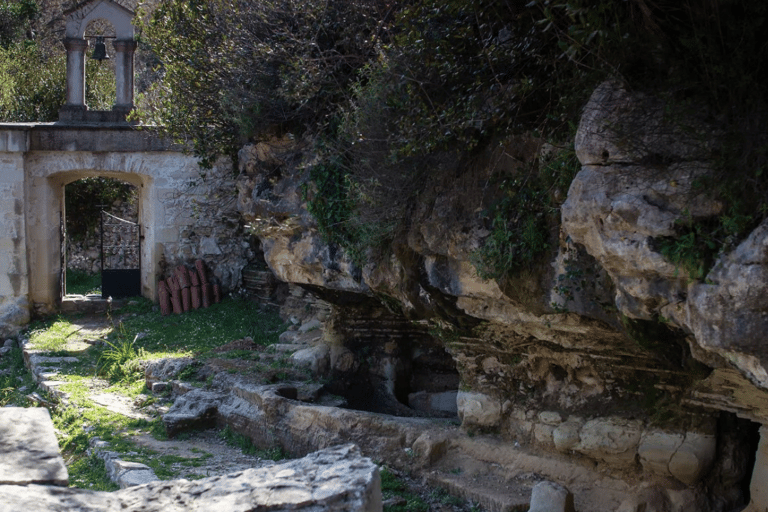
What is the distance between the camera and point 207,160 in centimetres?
1195

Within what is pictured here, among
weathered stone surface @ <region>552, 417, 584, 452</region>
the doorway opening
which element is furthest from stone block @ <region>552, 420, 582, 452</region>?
the doorway opening

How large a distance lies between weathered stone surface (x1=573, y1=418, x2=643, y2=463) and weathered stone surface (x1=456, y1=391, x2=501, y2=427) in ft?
3.39

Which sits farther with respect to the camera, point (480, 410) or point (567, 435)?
point (480, 410)

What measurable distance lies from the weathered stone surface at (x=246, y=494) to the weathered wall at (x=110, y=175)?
1082 cm

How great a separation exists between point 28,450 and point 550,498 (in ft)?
14.1

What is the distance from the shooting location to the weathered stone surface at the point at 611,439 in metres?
7.16

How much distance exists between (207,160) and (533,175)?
6.66 m

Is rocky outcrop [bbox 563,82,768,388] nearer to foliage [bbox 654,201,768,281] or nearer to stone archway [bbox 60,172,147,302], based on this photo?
foliage [bbox 654,201,768,281]

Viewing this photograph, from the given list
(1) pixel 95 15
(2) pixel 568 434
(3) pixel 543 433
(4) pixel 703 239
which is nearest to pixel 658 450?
(2) pixel 568 434

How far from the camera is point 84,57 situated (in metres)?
15.2

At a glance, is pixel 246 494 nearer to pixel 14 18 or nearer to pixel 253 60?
pixel 253 60

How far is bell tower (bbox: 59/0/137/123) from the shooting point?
1496cm

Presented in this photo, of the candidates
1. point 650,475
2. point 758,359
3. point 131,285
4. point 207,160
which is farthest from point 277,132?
point 131,285

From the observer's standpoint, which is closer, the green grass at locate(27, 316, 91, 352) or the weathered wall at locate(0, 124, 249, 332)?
the green grass at locate(27, 316, 91, 352)
